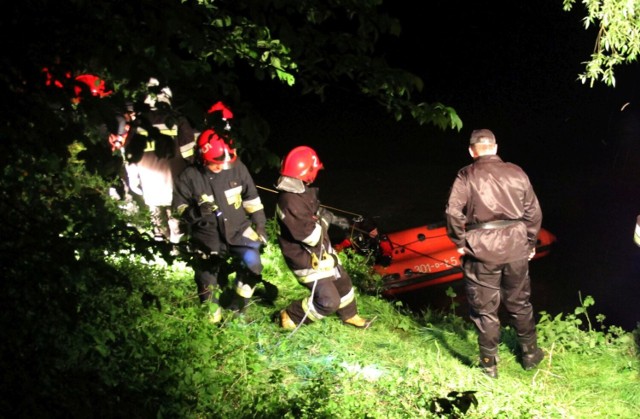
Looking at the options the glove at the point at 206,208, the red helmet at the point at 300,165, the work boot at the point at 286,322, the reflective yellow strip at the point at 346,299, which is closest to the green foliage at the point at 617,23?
the red helmet at the point at 300,165

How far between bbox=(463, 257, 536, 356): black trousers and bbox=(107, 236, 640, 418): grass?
334mm

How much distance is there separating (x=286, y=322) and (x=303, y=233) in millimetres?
882

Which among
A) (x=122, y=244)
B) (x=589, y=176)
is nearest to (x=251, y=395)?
(x=122, y=244)

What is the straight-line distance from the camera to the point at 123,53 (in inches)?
92.3

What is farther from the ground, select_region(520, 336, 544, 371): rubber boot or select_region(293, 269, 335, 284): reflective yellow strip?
select_region(293, 269, 335, 284): reflective yellow strip

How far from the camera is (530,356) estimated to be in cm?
552

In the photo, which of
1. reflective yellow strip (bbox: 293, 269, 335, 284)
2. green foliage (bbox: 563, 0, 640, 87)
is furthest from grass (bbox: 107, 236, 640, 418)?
green foliage (bbox: 563, 0, 640, 87)

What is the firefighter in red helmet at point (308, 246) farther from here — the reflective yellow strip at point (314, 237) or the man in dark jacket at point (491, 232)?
the man in dark jacket at point (491, 232)

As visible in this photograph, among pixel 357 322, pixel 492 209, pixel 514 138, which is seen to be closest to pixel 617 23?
pixel 492 209

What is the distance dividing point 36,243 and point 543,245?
7562 millimetres

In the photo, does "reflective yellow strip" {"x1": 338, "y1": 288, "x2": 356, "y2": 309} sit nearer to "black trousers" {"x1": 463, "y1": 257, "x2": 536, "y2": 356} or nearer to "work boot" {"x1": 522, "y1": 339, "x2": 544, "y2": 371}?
"black trousers" {"x1": 463, "y1": 257, "x2": 536, "y2": 356}

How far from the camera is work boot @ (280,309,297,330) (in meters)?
5.80

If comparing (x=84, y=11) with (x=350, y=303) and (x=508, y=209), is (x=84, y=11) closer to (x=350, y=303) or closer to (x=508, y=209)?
(x=508, y=209)

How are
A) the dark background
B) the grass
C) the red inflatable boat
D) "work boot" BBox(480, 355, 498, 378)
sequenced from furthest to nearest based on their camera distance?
1. the dark background
2. the red inflatable boat
3. "work boot" BBox(480, 355, 498, 378)
4. the grass
